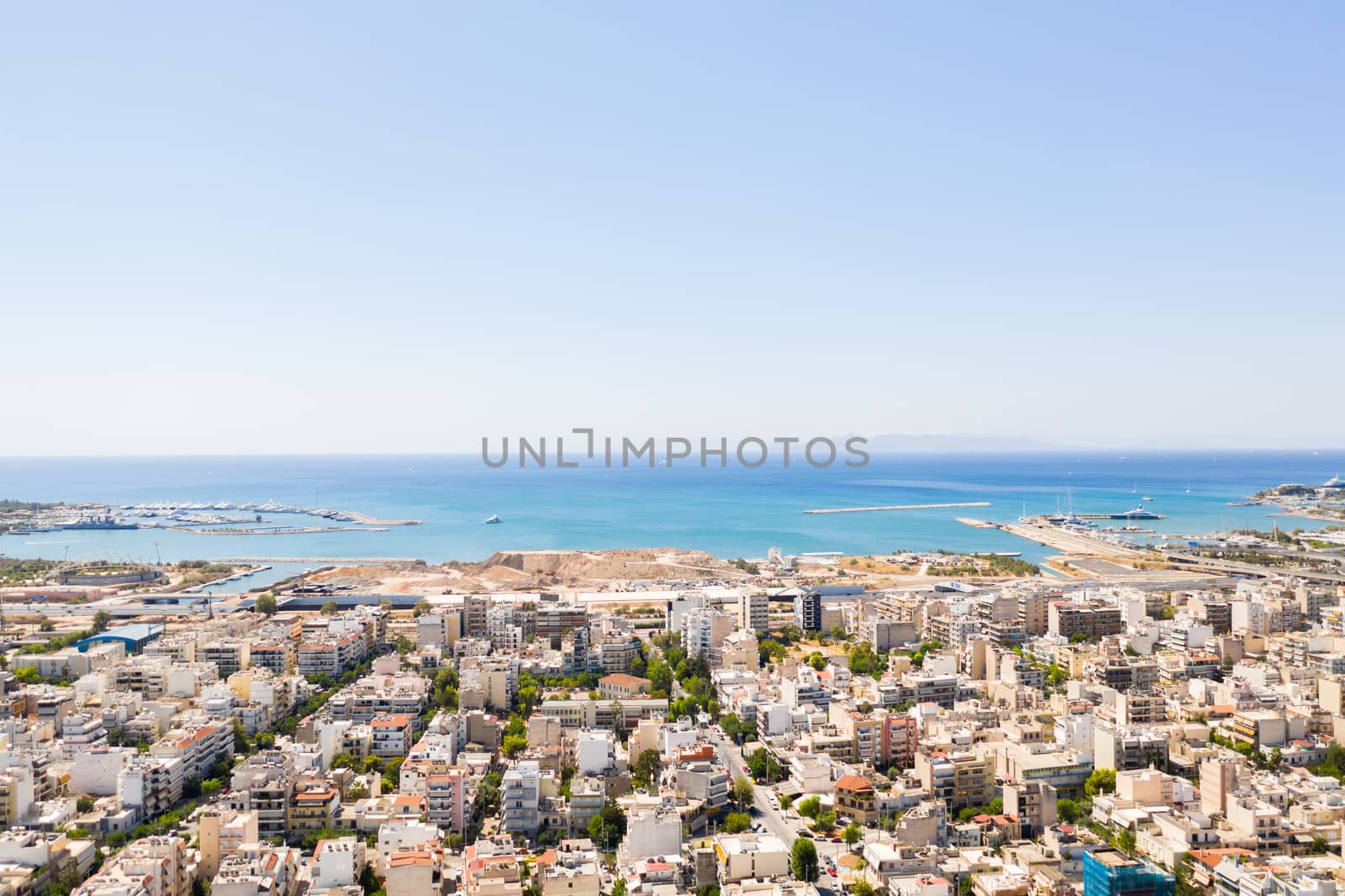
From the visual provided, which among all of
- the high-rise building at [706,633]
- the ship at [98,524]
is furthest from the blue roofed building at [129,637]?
the ship at [98,524]

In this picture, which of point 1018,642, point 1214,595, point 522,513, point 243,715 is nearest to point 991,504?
point 522,513

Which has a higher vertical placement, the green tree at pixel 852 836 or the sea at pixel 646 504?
the sea at pixel 646 504

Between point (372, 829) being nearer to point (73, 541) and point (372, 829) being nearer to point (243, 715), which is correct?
point (243, 715)

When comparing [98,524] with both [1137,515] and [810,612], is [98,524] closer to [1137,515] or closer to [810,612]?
[810,612]

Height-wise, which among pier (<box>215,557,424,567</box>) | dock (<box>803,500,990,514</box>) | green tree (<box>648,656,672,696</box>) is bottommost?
pier (<box>215,557,424,567</box>)

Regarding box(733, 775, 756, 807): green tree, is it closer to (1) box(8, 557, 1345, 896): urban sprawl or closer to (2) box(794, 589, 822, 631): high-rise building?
(1) box(8, 557, 1345, 896): urban sprawl

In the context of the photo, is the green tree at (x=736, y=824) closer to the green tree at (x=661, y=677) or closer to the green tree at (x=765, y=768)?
the green tree at (x=765, y=768)

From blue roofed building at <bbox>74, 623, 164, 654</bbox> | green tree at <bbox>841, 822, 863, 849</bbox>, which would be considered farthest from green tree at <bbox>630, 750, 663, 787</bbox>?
blue roofed building at <bbox>74, 623, 164, 654</bbox>
